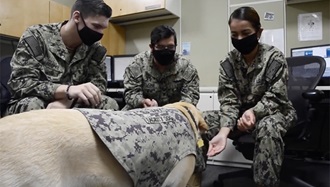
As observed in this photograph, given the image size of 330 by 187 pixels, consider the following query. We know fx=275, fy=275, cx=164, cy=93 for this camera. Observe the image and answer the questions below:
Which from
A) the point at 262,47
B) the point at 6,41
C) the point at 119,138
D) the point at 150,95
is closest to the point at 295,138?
the point at 262,47

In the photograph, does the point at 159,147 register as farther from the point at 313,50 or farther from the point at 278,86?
the point at 313,50

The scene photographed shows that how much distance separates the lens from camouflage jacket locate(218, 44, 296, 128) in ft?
4.78

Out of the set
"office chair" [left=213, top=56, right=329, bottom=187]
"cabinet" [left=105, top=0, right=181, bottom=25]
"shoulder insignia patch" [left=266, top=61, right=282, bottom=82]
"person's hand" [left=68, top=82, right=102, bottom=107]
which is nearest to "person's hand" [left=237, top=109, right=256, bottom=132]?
"office chair" [left=213, top=56, right=329, bottom=187]

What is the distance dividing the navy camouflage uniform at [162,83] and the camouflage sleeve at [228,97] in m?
0.22

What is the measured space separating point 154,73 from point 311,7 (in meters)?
1.69

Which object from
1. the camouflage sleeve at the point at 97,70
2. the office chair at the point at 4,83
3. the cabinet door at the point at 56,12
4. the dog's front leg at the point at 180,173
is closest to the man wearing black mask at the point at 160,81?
the camouflage sleeve at the point at 97,70

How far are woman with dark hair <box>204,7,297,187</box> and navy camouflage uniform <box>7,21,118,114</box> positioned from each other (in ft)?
2.16

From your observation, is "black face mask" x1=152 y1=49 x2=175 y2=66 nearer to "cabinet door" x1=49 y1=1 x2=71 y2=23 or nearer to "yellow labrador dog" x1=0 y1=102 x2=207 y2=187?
"yellow labrador dog" x1=0 y1=102 x2=207 y2=187

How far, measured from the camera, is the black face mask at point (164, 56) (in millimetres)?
1718

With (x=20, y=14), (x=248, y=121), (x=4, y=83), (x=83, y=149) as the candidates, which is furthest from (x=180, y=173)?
(x=20, y=14)

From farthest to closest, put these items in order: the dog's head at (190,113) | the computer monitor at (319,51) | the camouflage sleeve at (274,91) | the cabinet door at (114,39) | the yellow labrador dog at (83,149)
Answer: the cabinet door at (114,39), the computer monitor at (319,51), the camouflage sleeve at (274,91), the dog's head at (190,113), the yellow labrador dog at (83,149)

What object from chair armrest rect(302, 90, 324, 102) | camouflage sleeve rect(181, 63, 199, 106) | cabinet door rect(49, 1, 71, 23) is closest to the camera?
chair armrest rect(302, 90, 324, 102)

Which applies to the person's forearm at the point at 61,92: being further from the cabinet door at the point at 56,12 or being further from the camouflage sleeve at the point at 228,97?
the cabinet door at the point at 56,12

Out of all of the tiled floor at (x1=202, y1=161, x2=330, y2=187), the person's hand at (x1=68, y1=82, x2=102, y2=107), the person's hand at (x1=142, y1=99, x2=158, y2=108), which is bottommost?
the tiled floor at (x1=202, y1=161, x2=330, y2=187)
